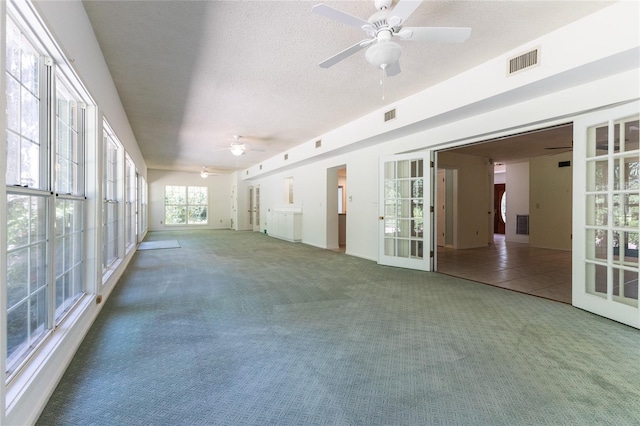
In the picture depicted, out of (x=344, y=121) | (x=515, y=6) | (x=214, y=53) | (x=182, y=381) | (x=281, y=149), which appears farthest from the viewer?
(x=281, y=149)

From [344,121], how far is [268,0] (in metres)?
3.58

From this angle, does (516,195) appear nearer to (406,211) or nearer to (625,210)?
(406,211)

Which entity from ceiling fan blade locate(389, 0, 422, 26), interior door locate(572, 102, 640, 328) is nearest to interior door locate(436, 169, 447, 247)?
interior door locate(572, 102, 640, 328)

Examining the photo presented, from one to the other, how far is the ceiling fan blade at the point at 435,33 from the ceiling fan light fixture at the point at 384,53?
14cm

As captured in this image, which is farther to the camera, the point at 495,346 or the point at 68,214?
the point at 68,214

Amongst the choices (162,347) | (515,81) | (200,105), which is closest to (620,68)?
(515,81)

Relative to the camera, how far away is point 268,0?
92.7 inches

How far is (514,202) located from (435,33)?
8959 mm

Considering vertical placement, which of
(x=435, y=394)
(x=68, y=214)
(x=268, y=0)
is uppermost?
(x=268, y=0)

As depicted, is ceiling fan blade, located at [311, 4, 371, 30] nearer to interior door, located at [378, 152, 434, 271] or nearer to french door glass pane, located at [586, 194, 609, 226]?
french door glass pane, located at [586, 194, 609, 226]

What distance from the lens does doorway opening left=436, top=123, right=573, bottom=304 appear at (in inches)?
263

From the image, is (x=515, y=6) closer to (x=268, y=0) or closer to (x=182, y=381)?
(x=268, y=0)

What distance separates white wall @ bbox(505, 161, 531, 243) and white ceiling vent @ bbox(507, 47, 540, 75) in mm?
7352

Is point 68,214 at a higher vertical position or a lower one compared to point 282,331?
higher
